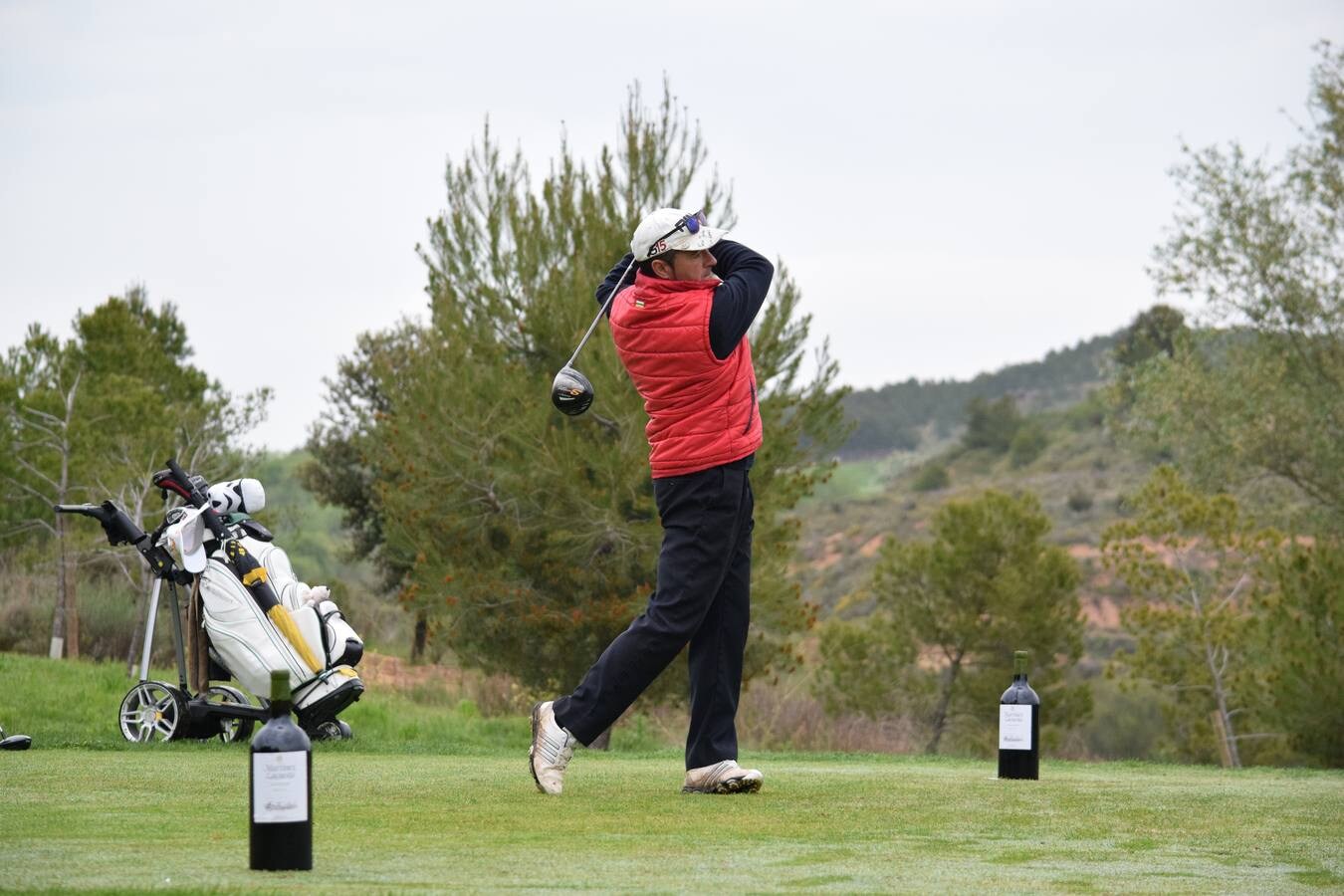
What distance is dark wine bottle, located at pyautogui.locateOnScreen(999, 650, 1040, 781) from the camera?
269 inches

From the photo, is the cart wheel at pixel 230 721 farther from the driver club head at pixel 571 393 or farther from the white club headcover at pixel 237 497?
the driver club head at pixel 571 393

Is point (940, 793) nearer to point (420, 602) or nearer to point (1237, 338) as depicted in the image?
point (420, 602)

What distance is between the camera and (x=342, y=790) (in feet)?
19.3

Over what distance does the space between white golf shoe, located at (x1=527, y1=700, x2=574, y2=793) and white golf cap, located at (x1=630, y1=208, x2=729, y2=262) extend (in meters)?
1.59

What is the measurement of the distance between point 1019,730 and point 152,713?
4.79 m

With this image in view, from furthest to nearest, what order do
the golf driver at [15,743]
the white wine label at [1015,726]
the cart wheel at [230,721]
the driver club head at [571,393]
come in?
the cart wheel at [230,721], the golf driver at [15,743], the white wine label at [1015,726], the driver club head at [571,393]

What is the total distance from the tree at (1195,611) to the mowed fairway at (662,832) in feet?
74.1

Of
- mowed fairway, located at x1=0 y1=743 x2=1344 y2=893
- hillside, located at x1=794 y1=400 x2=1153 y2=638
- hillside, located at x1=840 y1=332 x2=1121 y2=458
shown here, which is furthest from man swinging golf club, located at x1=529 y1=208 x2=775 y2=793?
hillside, located at x1=840 y1=332 x2=1121 y2=458

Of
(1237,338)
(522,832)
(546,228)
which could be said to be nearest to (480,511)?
(546,228)

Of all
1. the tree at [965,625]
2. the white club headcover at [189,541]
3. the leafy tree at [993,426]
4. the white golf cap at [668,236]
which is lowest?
the tree at [965,625]

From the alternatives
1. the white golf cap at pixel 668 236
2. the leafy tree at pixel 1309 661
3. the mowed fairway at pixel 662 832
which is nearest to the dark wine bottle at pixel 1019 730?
the mowed fairway at pixel 662 832

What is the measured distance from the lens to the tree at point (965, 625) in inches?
1294

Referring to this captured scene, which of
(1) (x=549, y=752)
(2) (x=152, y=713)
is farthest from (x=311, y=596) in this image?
(1) (x=549, y=752)

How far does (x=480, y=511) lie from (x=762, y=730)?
4.49m
